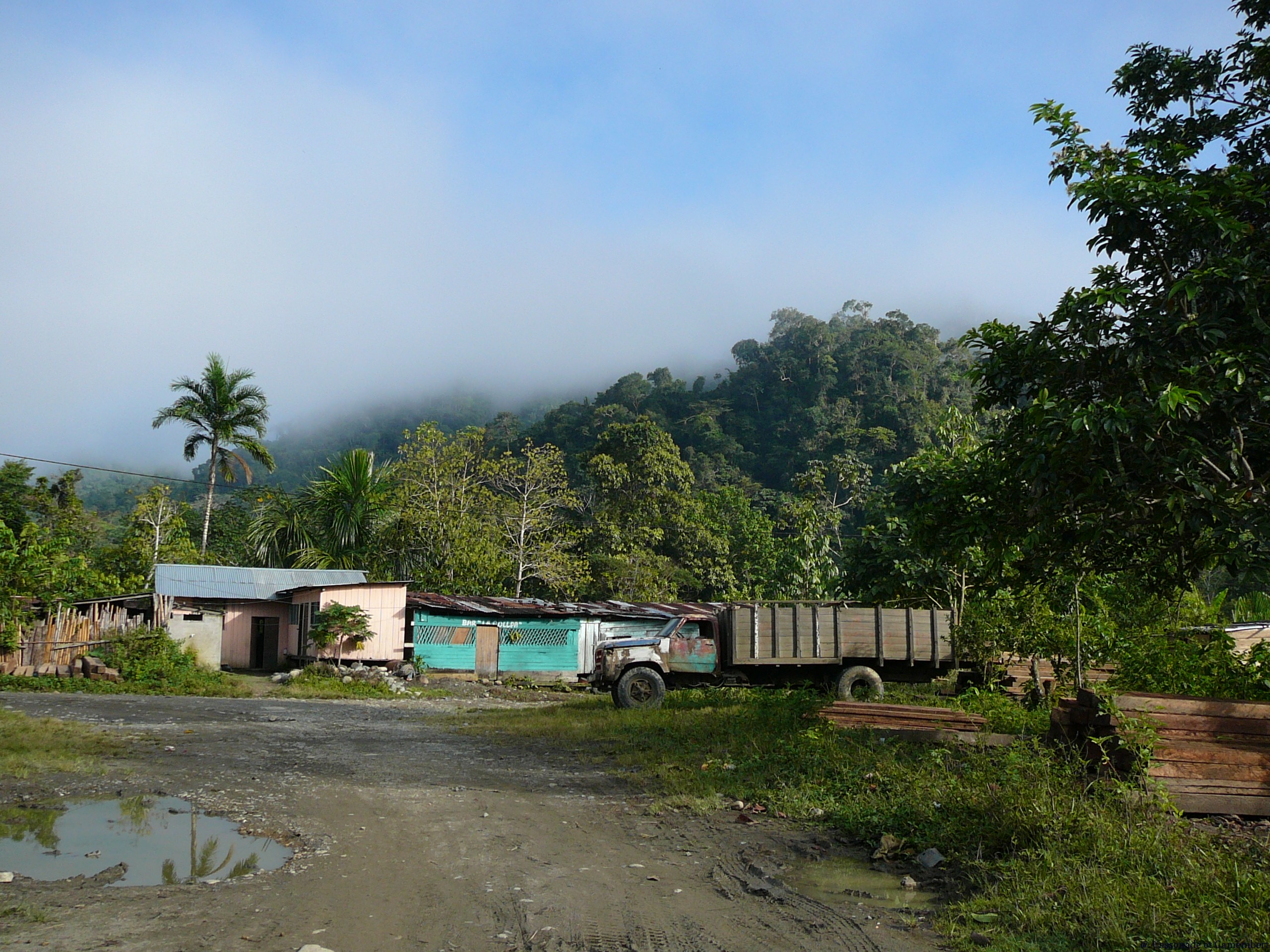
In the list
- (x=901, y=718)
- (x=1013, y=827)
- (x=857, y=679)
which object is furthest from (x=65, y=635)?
(x=1013, y=827)

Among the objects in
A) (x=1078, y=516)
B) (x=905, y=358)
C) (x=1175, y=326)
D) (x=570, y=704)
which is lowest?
(x=570, y=704)

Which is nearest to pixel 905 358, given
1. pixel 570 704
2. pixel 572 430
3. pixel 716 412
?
pixel 716 412

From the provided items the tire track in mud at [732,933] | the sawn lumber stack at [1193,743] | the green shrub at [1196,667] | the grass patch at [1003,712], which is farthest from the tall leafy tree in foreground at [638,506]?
the tire track in mud at [732,933]

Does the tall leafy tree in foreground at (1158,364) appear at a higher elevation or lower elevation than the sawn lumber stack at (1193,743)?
higher

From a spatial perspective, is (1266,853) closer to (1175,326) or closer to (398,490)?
(1175,326)

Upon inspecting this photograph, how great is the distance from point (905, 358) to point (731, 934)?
65.7m

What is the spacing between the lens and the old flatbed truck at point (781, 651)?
672 inches

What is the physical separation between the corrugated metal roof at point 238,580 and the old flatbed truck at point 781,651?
43.2 ft

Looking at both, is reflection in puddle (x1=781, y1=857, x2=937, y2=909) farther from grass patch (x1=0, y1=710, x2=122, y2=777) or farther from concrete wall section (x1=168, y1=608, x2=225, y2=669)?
concrete wall section (x1=168, y1=608, x2=225, y2=669)

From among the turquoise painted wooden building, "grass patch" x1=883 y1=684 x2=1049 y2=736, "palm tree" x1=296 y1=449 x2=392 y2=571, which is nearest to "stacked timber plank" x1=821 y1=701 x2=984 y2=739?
"grass patch" x1=883 y1=684 x2=1049 y2=736

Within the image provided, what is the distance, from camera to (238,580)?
29500mm

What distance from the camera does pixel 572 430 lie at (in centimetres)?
6216

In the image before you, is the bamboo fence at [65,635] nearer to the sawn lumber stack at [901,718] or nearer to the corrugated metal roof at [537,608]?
the corrugated metal roof at [537,608]

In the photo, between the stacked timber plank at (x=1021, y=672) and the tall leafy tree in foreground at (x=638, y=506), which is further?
the tall leafy tree in foreground at (x=638, y=506)
